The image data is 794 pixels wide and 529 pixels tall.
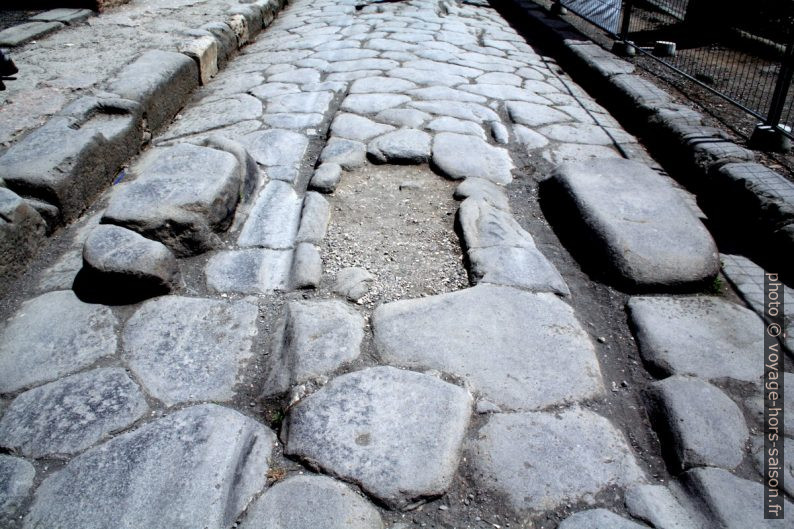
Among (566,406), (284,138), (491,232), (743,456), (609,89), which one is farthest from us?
(609,89)

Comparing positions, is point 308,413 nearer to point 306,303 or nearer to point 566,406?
point 306,303

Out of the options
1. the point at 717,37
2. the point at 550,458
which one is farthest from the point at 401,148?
the point at 717,37

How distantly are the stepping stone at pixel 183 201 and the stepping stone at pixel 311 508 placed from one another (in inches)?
50.3

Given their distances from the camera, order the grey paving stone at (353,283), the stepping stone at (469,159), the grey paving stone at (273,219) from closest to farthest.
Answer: the grey paving stone at (353,283), the grey paving stone at (273,219), the stepping stone at (469,159)

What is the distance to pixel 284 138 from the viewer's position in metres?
3.48

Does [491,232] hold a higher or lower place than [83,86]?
lower

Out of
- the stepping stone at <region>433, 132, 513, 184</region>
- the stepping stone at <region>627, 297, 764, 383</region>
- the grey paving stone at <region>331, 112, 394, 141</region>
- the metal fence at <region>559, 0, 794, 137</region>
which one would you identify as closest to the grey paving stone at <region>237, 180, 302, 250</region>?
the grey paving stone at <region>331, 112, 394, 141</region>

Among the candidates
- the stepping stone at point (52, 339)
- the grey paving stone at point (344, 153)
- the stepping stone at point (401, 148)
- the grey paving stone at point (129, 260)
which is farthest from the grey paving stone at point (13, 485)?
the stepping stone at point (401, 148)

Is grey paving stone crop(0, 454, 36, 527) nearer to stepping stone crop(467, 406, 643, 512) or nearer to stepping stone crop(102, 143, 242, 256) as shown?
stepping stone crop(102, 143, 242, 256)

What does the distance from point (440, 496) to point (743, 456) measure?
34.2 inches

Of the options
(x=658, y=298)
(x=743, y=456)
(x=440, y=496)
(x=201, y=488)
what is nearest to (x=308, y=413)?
(x=201, y=488)

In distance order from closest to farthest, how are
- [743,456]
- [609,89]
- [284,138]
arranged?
[743,456] < [284,138] < [609,89]

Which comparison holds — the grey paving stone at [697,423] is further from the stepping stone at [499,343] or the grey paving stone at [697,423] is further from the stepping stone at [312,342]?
the stepping stone at [312,342]

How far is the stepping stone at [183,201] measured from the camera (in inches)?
90.0
